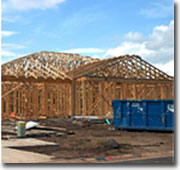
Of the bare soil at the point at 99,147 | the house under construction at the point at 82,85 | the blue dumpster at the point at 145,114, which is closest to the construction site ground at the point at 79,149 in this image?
the bare soil at the point at 99,147

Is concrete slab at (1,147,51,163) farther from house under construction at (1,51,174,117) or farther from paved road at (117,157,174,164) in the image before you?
house under construction at (1,51,174,117)

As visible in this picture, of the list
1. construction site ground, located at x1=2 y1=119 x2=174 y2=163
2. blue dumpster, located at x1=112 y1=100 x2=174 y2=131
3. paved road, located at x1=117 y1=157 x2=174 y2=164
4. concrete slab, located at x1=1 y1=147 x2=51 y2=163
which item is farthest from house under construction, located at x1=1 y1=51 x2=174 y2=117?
paved road, located at x1=117 y1=157 x2=174 y2=164

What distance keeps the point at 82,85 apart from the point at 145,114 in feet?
36.3

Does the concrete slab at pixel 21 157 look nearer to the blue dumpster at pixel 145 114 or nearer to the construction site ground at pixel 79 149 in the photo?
the construction site ground at pixel 79 149

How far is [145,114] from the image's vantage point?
18078 millimetres

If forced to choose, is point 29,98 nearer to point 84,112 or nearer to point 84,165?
point 84,112

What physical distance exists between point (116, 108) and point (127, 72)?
12327mm

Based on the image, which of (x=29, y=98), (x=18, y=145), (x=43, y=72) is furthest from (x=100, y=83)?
(x=18, y=145)

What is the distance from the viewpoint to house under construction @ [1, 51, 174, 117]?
2878 centimetres

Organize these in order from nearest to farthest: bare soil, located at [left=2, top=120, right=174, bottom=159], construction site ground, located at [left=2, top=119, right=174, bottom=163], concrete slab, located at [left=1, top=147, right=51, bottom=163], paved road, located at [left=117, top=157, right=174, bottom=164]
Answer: paved road, located at [left=117, top=157, right=174, bottom=164], concrete slab, located at [left=1, top=147, right=51, bottom=163], construction site ground, located at [left=2, top=119, right=174, bottom=163], bare soil, located at [left=2, top=120, right=174, bottom=159]

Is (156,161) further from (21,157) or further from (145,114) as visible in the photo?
(145,114)

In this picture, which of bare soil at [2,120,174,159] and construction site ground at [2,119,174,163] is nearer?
construction site ground at [2,119,174,163]

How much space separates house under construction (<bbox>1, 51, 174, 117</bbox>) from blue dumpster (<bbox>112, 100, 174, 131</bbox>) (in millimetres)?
9265

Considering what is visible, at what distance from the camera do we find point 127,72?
31281 millimetres
